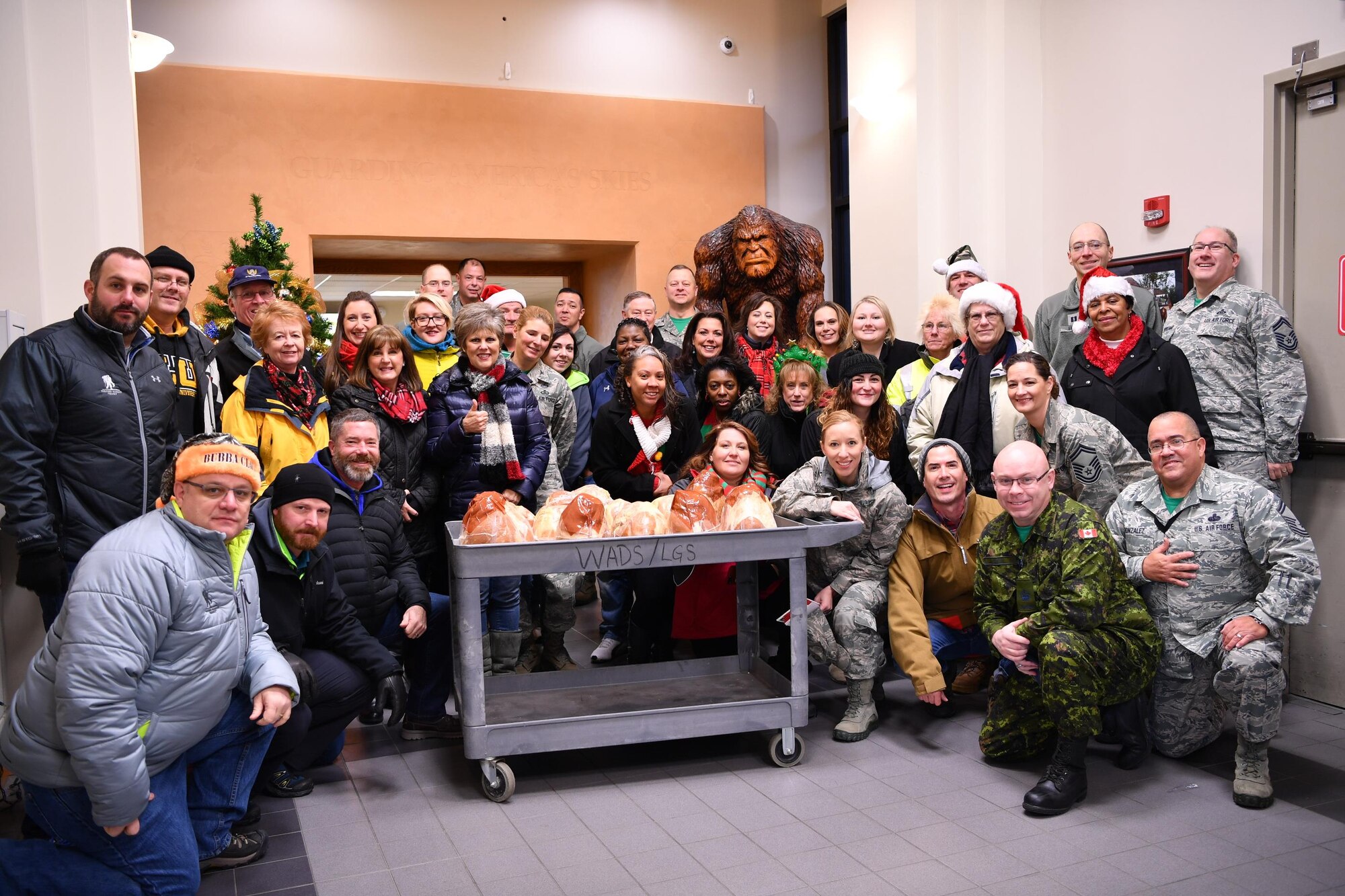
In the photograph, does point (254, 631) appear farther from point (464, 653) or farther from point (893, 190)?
point (893, 190)

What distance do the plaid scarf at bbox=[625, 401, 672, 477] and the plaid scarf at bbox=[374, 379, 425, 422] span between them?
979mm


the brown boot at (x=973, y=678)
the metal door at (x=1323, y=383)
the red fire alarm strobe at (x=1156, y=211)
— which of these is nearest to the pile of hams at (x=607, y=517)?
the brown boot at (x=973, y=678)

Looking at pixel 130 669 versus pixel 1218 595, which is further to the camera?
pixel 1218 595

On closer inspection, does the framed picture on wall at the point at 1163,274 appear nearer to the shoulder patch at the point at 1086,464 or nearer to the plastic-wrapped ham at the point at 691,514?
the shoulder patch at the point at 1086,464

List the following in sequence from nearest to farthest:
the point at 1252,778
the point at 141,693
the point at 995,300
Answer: the point at 141,693, the point at 1252,778, the point at 995,300

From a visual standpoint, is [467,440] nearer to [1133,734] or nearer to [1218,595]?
[1133,734]

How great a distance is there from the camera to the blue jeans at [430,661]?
13.3ft

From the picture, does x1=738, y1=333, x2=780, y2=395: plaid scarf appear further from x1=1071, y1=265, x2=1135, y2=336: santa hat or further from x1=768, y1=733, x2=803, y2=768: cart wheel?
x1=768, y1=733, x2=803, y2=768: cart wheel

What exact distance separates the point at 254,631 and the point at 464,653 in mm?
726

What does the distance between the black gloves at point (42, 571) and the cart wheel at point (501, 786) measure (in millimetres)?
1575

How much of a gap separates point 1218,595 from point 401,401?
10.7 ft

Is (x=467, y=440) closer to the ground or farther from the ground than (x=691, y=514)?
farther from the ground

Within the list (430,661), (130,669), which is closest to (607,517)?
(430,661)

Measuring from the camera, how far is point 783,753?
3779 mm
